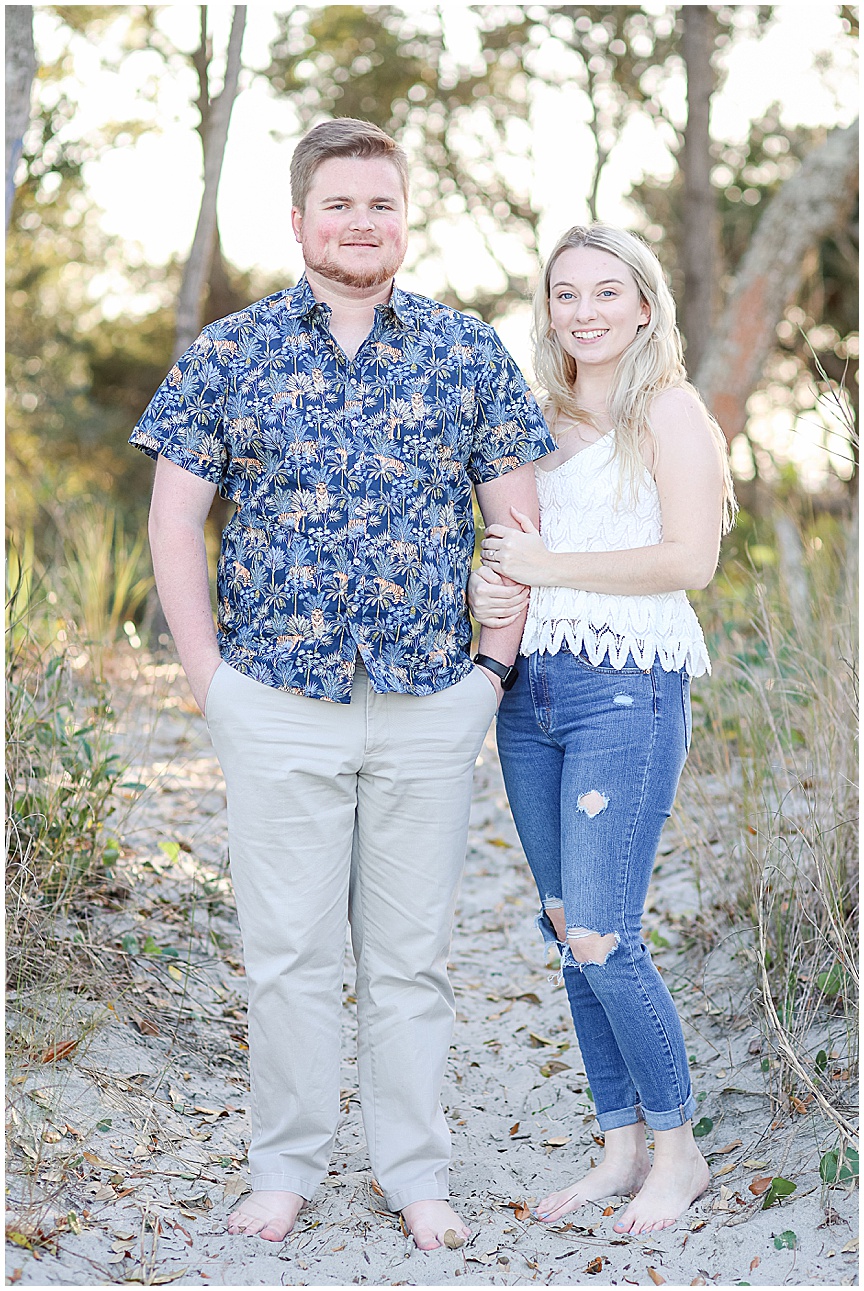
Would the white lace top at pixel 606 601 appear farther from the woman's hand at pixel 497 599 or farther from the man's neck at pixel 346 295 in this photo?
the man's neck at pixel 346 295

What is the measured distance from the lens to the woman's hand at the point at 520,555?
2400mm

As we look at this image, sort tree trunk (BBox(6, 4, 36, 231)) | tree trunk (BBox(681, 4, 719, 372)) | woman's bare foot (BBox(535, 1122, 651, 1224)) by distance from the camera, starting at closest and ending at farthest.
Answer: woman's bare foot (BBox(535, 1122, 651, 1224))
tree trunk (BBox(6, 4, 36, 231))
tree trunk (BBox(681, 4, 719, 372))

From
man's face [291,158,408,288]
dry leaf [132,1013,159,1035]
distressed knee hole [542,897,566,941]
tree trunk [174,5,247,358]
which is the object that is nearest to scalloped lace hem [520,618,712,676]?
distressed knee hole [542,897,566,941]

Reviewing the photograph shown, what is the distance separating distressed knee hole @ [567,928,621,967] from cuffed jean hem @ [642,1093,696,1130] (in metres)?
0.35

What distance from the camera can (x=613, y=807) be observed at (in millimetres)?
2324

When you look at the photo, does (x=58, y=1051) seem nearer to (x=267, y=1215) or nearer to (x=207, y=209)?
(x=267, y=1215)

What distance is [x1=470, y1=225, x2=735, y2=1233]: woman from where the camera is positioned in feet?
7.67

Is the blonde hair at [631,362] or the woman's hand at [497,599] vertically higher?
the blonde hair at [631,362]

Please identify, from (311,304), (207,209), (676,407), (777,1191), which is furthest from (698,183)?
(777,1191)

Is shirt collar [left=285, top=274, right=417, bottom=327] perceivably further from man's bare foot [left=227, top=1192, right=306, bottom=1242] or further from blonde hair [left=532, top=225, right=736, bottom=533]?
man's bare foot [left=227, top=1192, right=306, bottom=1242]

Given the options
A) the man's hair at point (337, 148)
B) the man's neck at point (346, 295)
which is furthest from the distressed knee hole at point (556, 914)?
the man's hair at point (337, 148)

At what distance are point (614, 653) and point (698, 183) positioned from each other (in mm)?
9283

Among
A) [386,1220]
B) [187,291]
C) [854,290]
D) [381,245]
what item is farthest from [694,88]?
[386,1220]

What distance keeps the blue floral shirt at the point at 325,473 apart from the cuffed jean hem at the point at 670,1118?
0.93 meters
